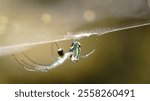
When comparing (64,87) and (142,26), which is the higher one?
(142,26)

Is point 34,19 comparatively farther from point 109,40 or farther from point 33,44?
point 109,40

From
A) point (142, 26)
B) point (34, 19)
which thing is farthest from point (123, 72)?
point (34, 19)

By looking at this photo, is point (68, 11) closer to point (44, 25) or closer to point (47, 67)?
point (44, 25)

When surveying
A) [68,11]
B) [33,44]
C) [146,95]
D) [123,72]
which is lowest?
[146,95]

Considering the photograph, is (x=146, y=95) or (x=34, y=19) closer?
(x=146, y=95)

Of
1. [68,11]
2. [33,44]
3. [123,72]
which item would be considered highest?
[68,11]

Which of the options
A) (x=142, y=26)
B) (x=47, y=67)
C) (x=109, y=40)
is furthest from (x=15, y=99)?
(x=142, y=26)
